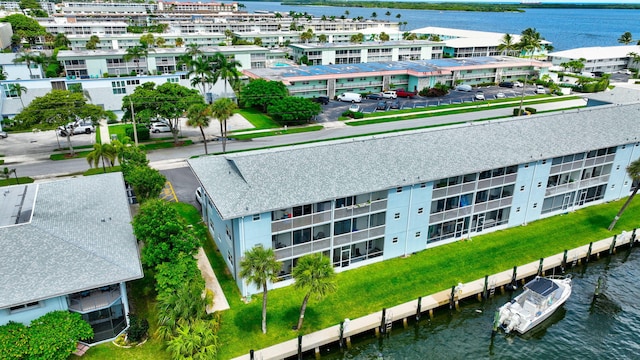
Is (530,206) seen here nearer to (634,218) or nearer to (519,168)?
(519,168)

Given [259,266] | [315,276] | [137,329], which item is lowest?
[137,329]

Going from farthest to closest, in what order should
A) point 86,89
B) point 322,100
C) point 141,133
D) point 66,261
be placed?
point 322,100, point 86,89, point 141,133, point 66,261

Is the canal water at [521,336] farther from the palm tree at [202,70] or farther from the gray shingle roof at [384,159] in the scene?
the palm tree at [202,70]

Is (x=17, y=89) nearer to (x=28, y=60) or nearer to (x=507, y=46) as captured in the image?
(x=28, y=60)

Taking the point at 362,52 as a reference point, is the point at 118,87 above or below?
below

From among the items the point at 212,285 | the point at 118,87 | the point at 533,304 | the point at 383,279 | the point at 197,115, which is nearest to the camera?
the point at 533,304

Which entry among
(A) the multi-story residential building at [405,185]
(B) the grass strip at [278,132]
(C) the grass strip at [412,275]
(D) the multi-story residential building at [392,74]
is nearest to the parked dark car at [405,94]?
(D) the multi-story residential building at [392,74]

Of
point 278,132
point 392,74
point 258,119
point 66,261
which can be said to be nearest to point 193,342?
point 66,261

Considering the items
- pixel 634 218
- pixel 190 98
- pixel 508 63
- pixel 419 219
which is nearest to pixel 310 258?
pixel 419 219
